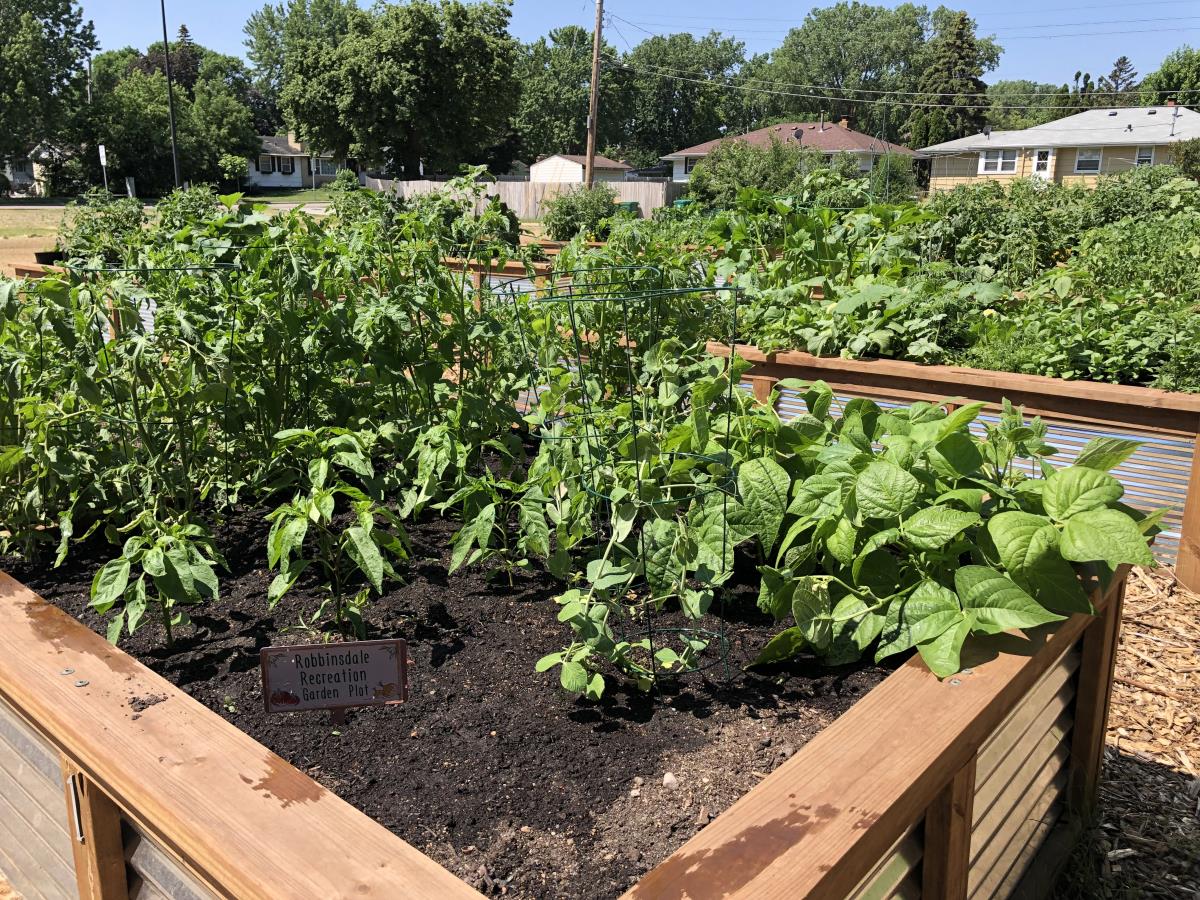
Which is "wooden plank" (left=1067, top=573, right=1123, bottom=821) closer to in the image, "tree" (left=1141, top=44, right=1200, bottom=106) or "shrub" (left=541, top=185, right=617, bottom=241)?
"shrub" (left=541, top=185, right=617, bottom=241)

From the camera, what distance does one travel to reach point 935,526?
179cm

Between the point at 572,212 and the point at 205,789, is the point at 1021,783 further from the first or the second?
the point at 572,212

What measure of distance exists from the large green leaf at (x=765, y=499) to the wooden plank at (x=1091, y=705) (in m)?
0.74

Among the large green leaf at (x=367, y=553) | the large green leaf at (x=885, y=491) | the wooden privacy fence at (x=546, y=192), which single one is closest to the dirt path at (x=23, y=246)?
the wooden privacy fence at (x=546, y=192)

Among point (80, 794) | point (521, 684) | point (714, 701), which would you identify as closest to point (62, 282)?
point (80, 794)

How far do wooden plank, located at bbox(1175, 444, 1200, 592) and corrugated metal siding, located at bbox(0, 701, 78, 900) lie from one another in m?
3.64

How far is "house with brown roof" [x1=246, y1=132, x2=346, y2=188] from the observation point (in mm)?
70375

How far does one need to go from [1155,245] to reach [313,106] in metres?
42.8

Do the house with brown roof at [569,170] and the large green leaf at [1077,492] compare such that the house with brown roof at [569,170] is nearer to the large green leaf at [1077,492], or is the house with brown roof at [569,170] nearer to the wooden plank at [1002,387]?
the wooden plank at [1002,387]

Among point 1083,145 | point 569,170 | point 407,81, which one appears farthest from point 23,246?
point 569,170

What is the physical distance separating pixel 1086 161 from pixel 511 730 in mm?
44797

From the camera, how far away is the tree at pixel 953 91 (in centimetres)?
6462

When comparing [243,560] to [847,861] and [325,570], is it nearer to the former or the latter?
[325,570]

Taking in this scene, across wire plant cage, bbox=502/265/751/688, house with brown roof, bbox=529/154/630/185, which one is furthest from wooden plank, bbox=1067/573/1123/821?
house with brown roof, bbox=529/154/630/185
